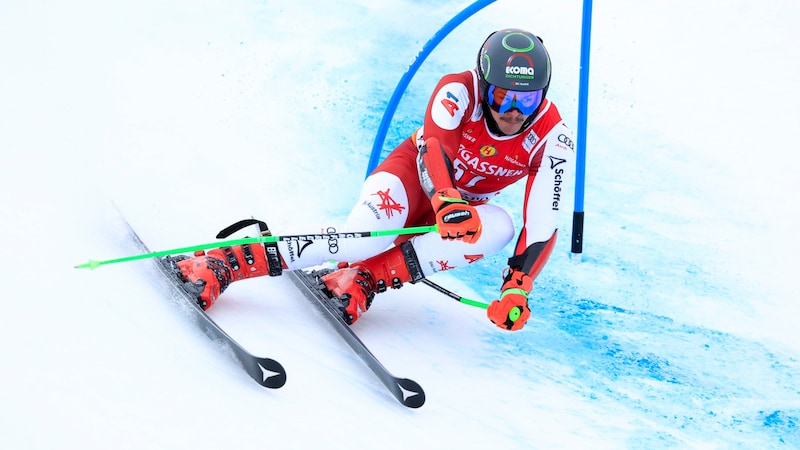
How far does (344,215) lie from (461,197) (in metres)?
1.97

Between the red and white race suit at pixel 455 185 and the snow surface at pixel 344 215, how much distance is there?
0.76ft

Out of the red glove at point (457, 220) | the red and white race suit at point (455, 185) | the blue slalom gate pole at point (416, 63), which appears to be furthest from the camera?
the blue slalom gate pole at point (416, 63)

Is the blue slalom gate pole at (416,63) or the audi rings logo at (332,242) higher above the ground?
the blue slalom gate pole at (416,63)

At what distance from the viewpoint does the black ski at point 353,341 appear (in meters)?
2.85

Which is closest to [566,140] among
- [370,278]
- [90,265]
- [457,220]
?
[457,220]

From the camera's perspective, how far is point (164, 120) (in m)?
5.38

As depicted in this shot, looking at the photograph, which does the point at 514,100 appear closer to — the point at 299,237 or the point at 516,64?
the point at 516,64

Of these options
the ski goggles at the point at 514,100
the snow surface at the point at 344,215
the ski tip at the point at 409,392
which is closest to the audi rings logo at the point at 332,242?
the snow surface at the point at 344,215

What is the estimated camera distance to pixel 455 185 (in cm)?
326

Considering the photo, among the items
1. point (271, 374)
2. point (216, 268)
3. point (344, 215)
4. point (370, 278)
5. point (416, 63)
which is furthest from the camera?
point (344, 215)

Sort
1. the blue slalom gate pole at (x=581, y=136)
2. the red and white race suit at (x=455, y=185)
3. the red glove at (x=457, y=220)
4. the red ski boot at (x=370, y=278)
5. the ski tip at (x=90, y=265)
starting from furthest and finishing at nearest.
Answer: the blue slalom gate pole at (x=581, y=136)
the red ski boot at (x=370, y=278)
the red and white race suit at (x=455, y=185)
the red glove at (x=457, y=220)
the ski tip at (x=90, y=265)

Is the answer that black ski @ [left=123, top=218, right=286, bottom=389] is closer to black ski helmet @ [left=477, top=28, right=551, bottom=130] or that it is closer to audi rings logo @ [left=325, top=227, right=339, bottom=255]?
audi rings logo @ [left=325, top=227, right=339, bottom=255]

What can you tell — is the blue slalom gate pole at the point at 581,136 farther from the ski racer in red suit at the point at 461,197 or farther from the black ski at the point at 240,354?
the black ski at the point at 240,354

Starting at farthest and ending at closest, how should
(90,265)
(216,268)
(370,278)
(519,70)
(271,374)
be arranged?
1. (370,278)
2. (216,268)
3. (519,70)
4. (90,265)
5. (271,374)
